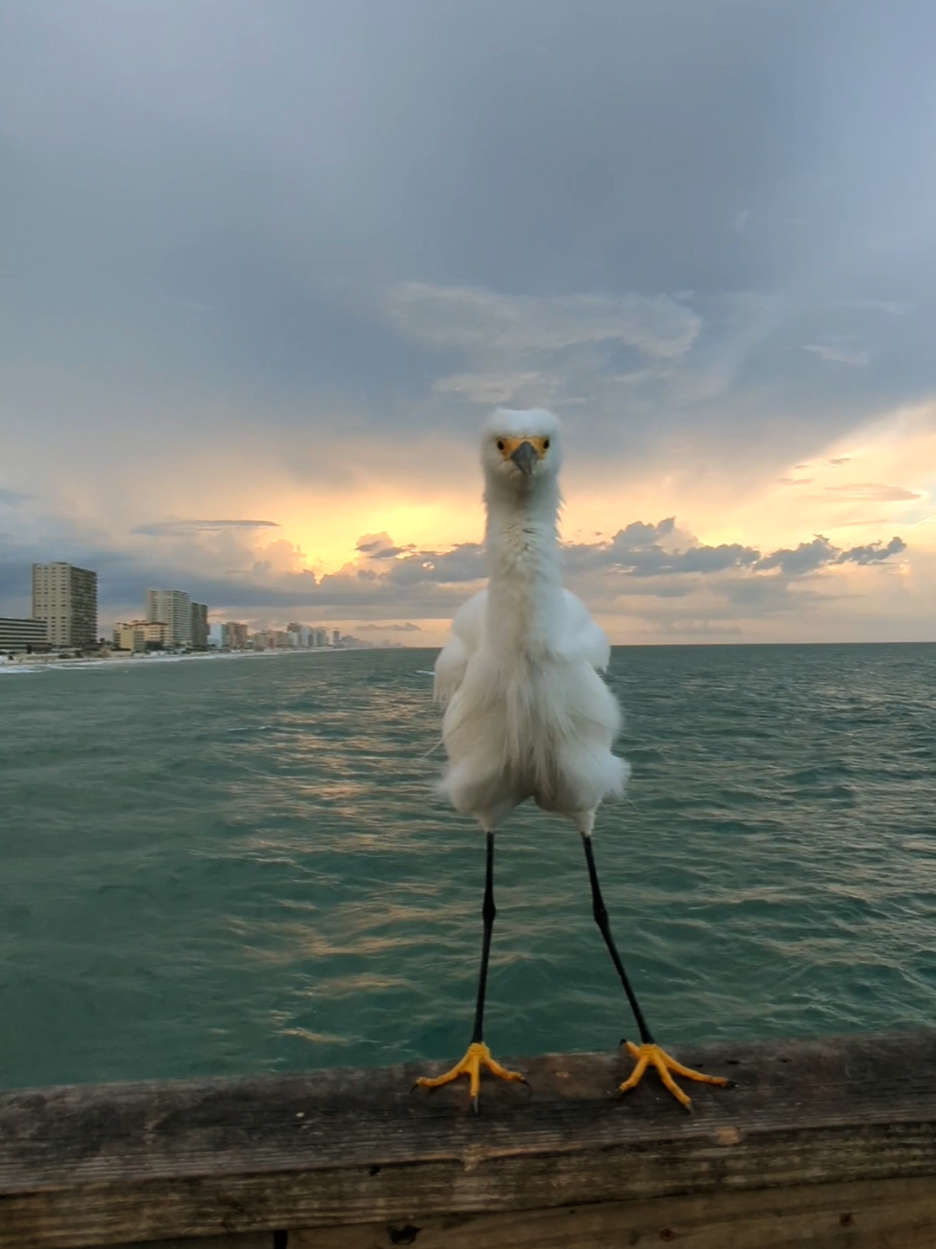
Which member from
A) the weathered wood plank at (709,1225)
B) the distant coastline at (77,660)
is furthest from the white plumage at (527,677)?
the distant coastline at (77,660)

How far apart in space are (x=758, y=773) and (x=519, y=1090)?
19423mm

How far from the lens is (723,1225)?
68.8 inches

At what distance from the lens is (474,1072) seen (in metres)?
2.23

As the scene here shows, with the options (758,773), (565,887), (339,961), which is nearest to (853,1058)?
(339,961)

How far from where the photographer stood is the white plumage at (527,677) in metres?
3.21

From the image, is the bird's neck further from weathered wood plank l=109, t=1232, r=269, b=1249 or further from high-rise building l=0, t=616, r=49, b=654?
high-rise building l=0, t=616, r=49, b=654

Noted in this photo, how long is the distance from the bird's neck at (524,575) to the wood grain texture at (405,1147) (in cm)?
157

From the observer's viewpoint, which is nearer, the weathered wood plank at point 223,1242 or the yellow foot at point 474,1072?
the weathered wood plank at point 223,1242

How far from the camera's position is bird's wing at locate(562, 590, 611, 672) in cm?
343

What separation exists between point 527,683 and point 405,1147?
1.73 m

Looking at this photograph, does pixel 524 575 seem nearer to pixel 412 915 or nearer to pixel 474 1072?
pixel 474 1072

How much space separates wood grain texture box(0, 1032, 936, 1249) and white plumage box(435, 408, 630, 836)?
4.69ft

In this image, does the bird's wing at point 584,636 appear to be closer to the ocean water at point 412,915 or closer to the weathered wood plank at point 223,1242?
the weathered wood plank at point 223,1242

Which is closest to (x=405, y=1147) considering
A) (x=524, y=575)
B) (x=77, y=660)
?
(x=524, y=575)
